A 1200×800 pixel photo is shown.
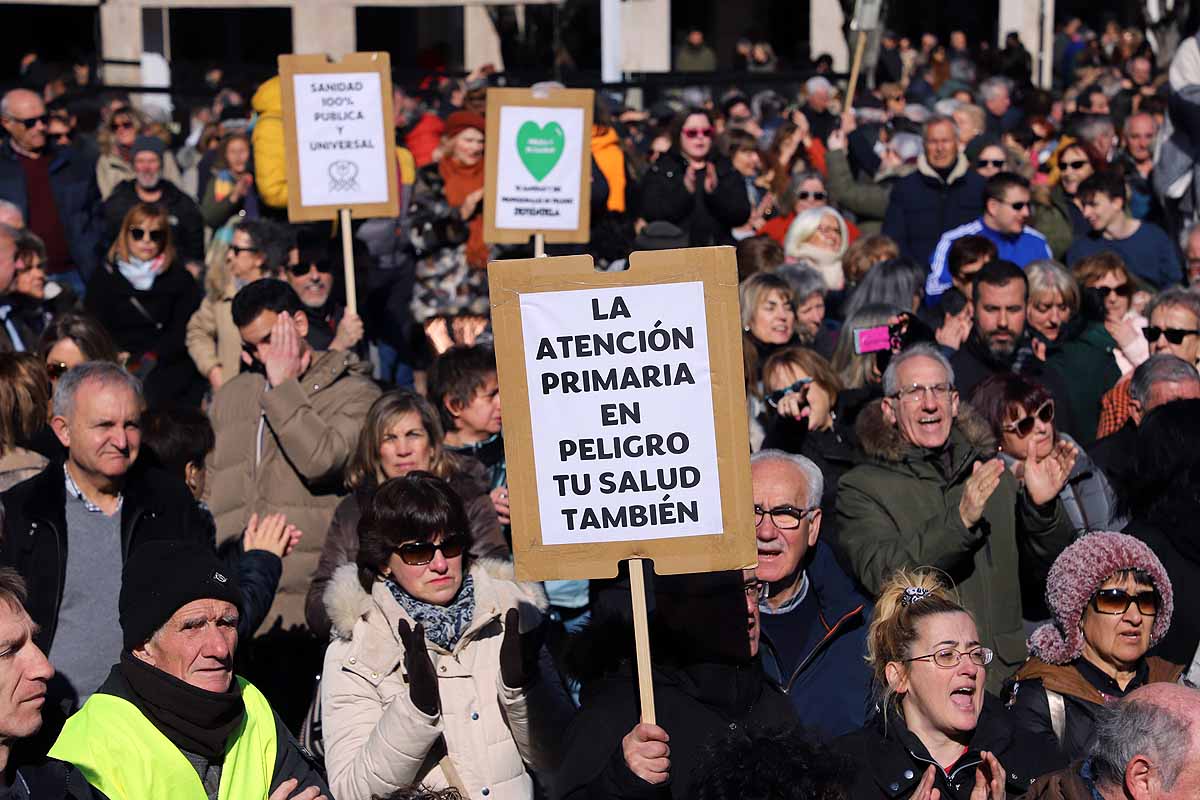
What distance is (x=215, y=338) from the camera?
8367mm

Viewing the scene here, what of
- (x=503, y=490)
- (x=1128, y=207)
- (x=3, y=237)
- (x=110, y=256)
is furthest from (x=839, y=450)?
(x=1128, y=207)

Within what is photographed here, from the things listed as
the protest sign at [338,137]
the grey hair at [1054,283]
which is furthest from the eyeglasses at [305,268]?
the grey hair at [1054,283]

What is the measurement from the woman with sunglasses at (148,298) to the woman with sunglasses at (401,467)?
319cm

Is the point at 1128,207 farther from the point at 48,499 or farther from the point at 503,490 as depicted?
the point at 48,499

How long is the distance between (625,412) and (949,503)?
177 cm

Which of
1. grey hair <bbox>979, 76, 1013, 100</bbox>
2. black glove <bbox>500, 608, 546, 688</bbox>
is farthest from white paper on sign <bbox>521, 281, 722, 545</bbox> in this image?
grey hair <bbox>979, 76, 1013, 100</bbox>

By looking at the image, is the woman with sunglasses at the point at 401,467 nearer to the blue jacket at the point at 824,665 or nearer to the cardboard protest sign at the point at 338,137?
the blue jacket at the point at 824,665

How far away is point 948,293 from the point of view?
7766mm

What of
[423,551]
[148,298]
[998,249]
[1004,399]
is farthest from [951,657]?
[148,298]

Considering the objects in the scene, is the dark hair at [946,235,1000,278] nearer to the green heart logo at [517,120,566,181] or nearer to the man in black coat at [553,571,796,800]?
the green heart logo at [517,120,566,181]

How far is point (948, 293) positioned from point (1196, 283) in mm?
1199

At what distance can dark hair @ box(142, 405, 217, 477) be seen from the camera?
19.3 feet

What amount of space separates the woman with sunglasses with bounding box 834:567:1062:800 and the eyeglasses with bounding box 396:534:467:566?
1.14 metres

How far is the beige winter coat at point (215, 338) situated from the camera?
8039mm
